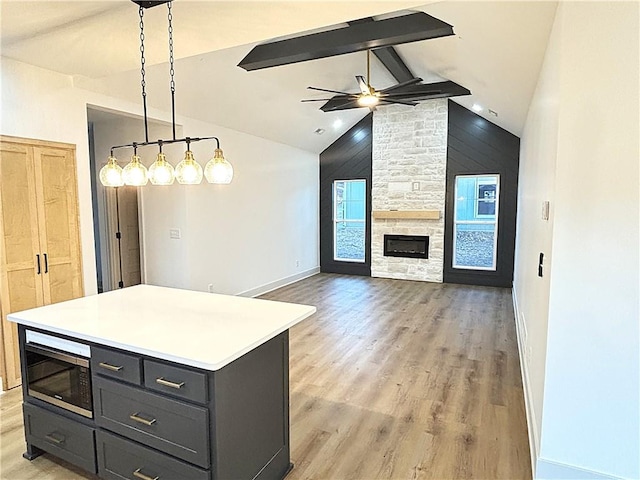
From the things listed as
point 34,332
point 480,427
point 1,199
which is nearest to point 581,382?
Answer: point 480,427

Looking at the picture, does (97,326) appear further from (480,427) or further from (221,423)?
(480,427)

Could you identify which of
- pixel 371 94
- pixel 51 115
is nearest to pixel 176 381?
pixel 51 115

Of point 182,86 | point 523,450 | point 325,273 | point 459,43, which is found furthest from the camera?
point 325,273

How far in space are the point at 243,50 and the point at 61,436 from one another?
3747 millimetres

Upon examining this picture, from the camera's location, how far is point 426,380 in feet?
11.1

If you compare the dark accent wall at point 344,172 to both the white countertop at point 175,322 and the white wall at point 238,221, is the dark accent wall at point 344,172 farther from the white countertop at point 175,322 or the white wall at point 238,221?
the white countertop at point 175,322

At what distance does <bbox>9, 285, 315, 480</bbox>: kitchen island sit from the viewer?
1.73m

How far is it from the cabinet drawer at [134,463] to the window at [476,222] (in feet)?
20.9

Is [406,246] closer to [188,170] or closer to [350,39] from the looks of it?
[350,39]

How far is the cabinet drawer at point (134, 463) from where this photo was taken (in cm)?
179

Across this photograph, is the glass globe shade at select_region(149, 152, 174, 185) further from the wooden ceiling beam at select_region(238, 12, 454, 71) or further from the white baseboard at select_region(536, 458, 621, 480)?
the white baseboard at select_region(536, 458, 621, 480)

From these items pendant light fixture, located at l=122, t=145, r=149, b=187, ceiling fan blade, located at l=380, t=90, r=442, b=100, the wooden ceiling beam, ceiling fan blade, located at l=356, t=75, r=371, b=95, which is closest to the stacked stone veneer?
ceiling fan blade, located at l=380, t=90, r=442, b=100

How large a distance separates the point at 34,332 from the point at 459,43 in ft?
13.4

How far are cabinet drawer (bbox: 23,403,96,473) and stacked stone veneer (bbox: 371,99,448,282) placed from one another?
6317 mm
